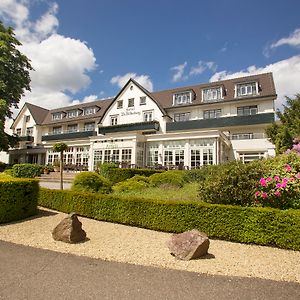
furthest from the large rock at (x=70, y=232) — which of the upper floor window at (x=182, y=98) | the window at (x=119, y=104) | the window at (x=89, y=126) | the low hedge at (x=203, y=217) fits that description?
the window at (x=89, y=126)

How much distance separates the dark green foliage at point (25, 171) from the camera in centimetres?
2462

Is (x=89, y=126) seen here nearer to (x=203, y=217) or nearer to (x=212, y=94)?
(x=212, y=94)

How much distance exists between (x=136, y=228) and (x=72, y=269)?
3.39 metres

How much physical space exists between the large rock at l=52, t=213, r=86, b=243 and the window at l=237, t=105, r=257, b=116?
83.7 ft

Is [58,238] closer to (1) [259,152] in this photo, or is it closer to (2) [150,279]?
(2) [150,279]

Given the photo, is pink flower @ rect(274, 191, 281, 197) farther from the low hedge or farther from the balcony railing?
the balcony railing

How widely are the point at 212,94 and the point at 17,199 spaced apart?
1047 inches

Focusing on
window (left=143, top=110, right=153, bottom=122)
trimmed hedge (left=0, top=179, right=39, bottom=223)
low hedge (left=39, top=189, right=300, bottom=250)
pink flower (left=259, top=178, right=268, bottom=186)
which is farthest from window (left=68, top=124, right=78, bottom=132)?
pink flower (left=259, top=178, right=268, bottom=186)

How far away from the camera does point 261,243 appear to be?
6.85 metres

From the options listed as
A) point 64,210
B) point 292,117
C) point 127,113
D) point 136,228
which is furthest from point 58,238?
point 127,113

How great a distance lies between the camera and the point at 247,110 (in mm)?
28594

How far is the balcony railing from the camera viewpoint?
36500 millimetres

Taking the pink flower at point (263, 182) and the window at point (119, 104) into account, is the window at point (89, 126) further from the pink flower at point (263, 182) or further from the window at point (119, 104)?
the pink flower at point (263, 182)

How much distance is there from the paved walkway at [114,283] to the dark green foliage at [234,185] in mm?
3701
